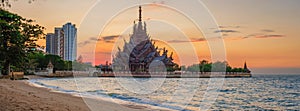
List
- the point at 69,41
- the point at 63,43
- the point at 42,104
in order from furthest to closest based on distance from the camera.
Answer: the point at 69,41 → the point at 63,43 → the point at 42,104

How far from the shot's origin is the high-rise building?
13875cm

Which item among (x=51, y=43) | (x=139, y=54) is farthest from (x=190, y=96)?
(x=51, y=43)

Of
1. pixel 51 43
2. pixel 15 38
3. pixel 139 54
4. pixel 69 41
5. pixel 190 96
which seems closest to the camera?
pixel 190 96

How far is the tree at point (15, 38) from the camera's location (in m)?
28.5

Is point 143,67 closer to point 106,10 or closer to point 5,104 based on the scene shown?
point 106,10

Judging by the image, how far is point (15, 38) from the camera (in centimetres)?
2920

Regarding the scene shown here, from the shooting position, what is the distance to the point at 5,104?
8305 millimetres

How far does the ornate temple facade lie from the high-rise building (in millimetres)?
63569

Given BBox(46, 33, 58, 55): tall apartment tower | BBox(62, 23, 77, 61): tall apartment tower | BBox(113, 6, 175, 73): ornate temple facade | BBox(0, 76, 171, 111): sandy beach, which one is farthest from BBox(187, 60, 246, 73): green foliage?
BBox(0, 76, 171, 111): sandy beach

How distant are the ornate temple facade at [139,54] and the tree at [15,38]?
136 ft

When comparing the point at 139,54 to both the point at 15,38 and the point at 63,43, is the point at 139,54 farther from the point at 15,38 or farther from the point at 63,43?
the point at 63,43

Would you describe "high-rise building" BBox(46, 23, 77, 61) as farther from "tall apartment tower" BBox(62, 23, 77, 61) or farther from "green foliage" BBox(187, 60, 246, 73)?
"green foliage" BBox(187, 60, 246, 73)

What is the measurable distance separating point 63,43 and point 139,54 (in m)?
74.6

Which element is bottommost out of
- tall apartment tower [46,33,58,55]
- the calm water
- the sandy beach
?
the calm water
